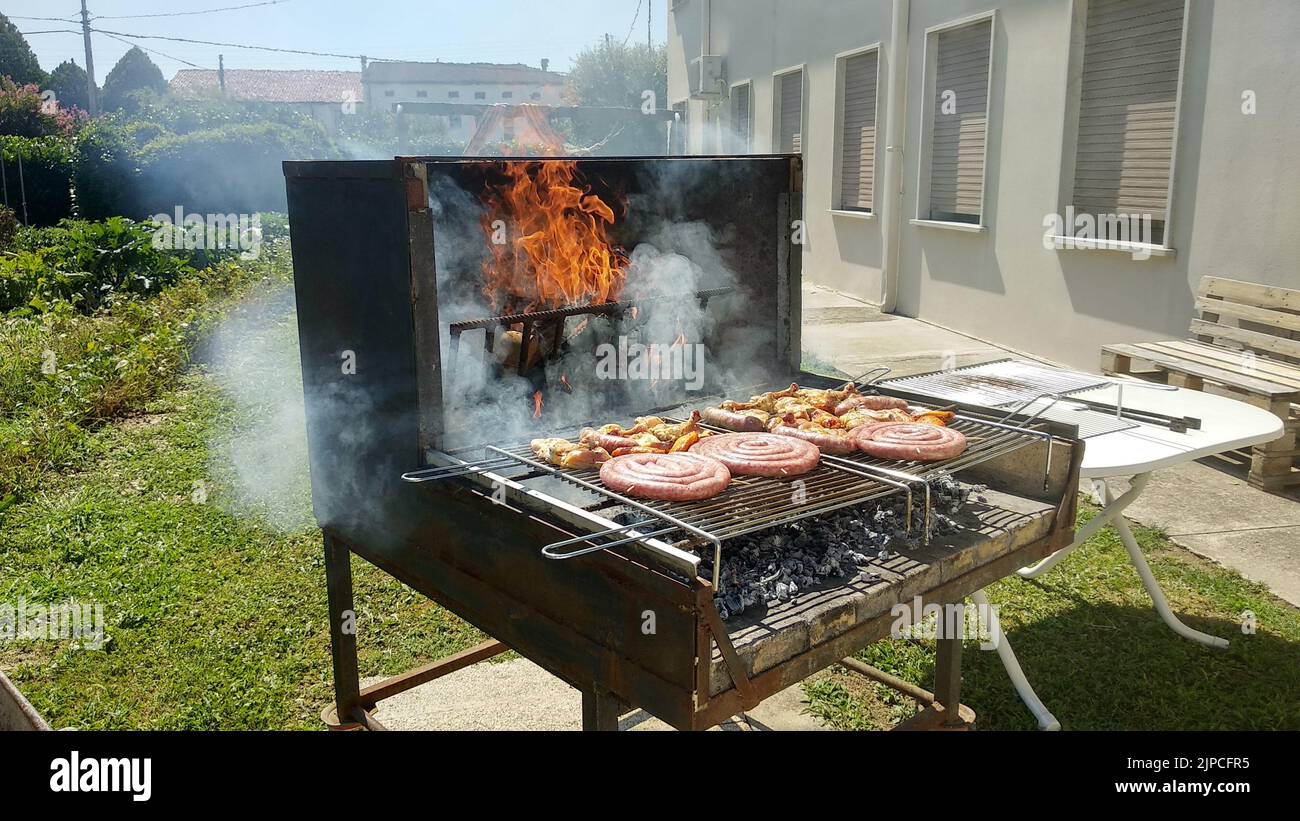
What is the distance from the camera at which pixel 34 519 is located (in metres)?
6.15

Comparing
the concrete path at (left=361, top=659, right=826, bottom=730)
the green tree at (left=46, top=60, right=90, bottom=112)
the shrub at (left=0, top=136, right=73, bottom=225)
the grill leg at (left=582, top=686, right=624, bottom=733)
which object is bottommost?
the concrete path at (left=361, top=659, right=826, bottom=730)

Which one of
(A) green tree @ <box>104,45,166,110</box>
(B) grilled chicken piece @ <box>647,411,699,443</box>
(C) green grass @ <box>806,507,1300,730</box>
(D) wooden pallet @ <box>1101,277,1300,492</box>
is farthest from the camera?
(A) green tree @ <box>104,45,166,110</box>

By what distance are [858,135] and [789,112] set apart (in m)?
2.71

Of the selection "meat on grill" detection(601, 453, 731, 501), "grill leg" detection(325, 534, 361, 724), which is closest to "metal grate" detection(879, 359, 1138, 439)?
"meat on grill" detection(601, 453, 731, 501)

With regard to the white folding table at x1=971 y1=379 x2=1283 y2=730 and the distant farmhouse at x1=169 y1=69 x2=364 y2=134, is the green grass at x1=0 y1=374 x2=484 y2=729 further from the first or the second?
the distant farmhouse at x1=169 y1=69 x2=364 y2=134

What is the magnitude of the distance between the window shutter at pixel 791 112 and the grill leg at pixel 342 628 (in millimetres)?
13374

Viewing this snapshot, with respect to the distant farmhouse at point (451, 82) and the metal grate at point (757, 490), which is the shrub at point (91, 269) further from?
the distant farmhouse at point (451, 82)

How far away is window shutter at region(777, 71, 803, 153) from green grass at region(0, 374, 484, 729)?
11.6 meters

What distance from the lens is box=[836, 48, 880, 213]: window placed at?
43.6 feet

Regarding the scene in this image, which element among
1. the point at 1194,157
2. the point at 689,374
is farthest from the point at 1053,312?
the point at 689,374

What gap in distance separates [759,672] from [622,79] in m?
65.8
